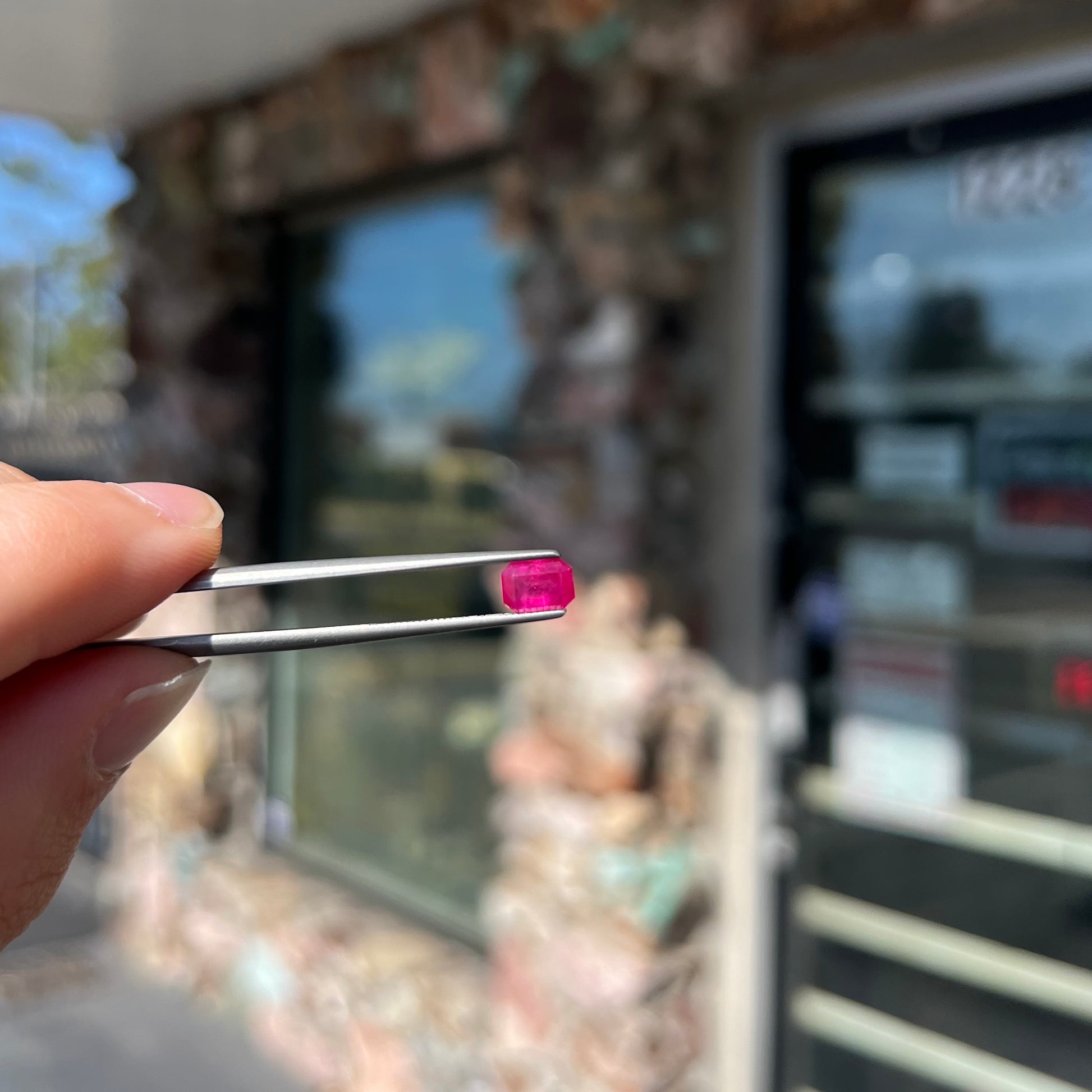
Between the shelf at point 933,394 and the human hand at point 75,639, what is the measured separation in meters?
1.76

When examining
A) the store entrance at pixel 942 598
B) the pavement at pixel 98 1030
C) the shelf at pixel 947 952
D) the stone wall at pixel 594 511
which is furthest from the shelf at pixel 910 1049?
the pavement at pixel 98 1030

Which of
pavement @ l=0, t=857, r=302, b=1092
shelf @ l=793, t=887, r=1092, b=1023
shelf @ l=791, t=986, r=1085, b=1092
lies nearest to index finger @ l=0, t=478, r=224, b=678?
shelf @ l=793, t=887, r=1092, b=1023

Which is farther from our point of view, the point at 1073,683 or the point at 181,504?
the point at 1073,683

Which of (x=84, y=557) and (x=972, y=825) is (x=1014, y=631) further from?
(x=84, y=557)

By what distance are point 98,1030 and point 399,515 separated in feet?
5.91

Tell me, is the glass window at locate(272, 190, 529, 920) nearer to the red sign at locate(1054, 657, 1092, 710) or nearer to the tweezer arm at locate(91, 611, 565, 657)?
the red sign at locate(1054, 657, 1092, 710)

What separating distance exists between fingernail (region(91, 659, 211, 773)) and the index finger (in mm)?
50

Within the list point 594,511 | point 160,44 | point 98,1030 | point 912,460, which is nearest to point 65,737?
point 594,511

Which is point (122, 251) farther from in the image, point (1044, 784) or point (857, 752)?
point (1044, 784)

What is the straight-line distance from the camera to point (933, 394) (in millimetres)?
2209

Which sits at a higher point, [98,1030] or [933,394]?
[933,394]

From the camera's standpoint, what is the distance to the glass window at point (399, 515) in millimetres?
3057

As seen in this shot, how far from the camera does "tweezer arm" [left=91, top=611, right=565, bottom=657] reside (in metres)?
0.60

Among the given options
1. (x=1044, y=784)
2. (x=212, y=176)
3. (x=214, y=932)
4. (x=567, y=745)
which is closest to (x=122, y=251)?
(x=212, y=176)
